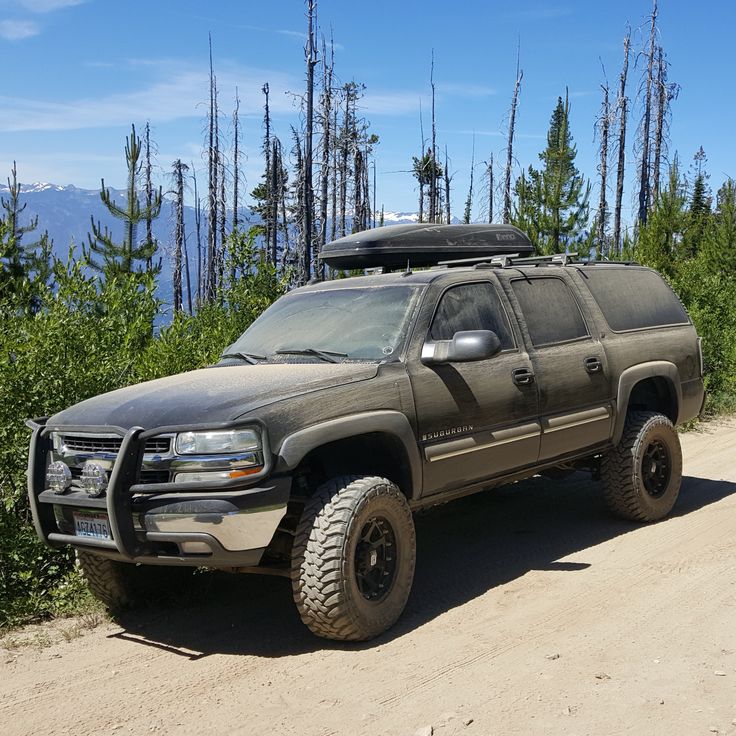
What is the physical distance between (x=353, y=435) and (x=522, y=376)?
156 cm

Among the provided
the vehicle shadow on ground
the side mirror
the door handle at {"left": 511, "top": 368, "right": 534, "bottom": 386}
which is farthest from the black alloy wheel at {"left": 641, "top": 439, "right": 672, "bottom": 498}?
the side mirror

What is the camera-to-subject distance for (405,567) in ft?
16.6

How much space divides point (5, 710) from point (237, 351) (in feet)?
8.68

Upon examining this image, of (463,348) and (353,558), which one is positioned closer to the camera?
(353,558)

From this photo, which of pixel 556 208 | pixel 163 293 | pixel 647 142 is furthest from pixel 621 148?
pixel 163 293

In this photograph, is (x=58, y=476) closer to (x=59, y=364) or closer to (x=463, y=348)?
(x=59, y=364)

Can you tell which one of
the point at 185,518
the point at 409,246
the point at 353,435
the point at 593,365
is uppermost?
the point at 409,246

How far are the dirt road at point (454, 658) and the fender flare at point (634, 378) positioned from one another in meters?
0.87

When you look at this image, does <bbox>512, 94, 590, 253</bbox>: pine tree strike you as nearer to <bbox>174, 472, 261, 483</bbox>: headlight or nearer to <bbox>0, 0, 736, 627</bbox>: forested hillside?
<bbox>0, 0, 736, 627</bbox>: forested hillside

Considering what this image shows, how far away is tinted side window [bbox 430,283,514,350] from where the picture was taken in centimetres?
571

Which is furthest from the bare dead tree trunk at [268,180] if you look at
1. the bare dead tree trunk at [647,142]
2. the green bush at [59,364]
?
the green bush at [59,364]

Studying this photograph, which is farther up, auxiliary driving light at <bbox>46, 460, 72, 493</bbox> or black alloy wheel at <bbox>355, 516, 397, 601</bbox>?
auxiliary driving light at <bbox>46, 460, 72, 493</bbox>

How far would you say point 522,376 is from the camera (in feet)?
19.6

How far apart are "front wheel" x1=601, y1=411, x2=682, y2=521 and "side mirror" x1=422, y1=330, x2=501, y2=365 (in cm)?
216
